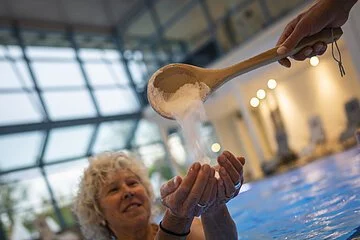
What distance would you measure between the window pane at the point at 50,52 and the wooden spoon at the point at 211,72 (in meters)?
9.48

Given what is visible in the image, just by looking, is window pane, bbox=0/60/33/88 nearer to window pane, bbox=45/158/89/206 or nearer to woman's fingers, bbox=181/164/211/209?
window pane, bbox=45/158/89/206

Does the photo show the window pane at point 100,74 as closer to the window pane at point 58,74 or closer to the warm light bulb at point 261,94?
the window pane at point 58,74

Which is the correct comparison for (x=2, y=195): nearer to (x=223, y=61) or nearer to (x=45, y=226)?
(x=45, y=226)

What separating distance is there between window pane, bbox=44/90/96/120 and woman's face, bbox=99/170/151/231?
847 cm

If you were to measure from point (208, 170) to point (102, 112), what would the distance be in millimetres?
9989

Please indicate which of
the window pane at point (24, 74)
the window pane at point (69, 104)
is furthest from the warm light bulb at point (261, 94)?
the window pane at point (24, 74)

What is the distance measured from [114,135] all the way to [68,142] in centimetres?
140

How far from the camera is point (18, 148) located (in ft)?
31.2

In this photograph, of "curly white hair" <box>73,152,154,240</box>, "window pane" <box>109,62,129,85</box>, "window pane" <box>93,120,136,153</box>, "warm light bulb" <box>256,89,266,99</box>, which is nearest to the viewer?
"curly white hair" <box>73,152,154,240</box>

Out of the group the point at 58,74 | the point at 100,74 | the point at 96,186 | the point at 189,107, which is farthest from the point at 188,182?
the point at 100,74

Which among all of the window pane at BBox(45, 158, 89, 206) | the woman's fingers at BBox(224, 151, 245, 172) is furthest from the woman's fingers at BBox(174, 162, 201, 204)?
the window pane at BBox(45, 158, 89, 206)

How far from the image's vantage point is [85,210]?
6.28 ft

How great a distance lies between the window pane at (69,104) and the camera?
32.6 ft

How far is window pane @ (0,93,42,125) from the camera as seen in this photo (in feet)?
29.7
